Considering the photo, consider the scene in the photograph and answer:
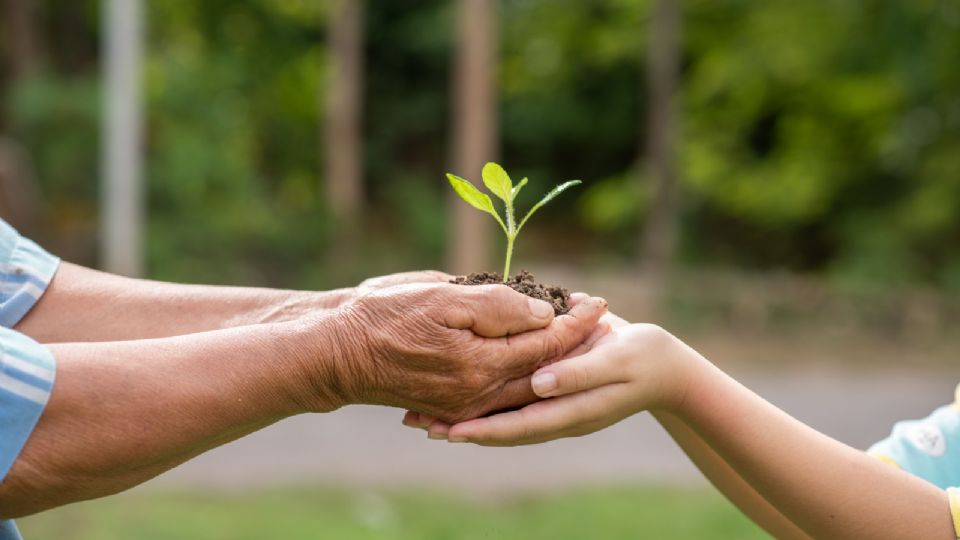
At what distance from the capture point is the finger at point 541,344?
2.30 m

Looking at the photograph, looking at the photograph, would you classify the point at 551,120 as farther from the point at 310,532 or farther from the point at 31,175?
the point at 310,532

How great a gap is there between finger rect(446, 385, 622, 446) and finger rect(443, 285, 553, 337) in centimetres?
17

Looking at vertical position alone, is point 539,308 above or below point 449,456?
above

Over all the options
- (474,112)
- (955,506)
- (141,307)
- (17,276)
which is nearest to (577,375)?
(955,506)

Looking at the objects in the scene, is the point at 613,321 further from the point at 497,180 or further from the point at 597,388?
the point at 497,180

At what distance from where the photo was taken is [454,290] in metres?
2.29

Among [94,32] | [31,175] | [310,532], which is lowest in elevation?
[310,532]

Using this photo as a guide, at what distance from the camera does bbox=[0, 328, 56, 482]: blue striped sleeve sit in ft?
5.99

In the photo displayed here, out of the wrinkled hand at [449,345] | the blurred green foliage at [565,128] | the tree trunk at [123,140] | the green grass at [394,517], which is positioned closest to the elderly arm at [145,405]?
the wrinkled hand at [449,345]

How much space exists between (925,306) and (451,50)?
11220 mm

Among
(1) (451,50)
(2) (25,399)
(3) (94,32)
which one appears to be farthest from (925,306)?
(3) (94,32)

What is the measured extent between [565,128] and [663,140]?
696 cm

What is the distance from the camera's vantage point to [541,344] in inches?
91.8

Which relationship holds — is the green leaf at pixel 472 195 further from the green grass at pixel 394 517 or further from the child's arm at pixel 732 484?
the green grass at pixel 394 517
